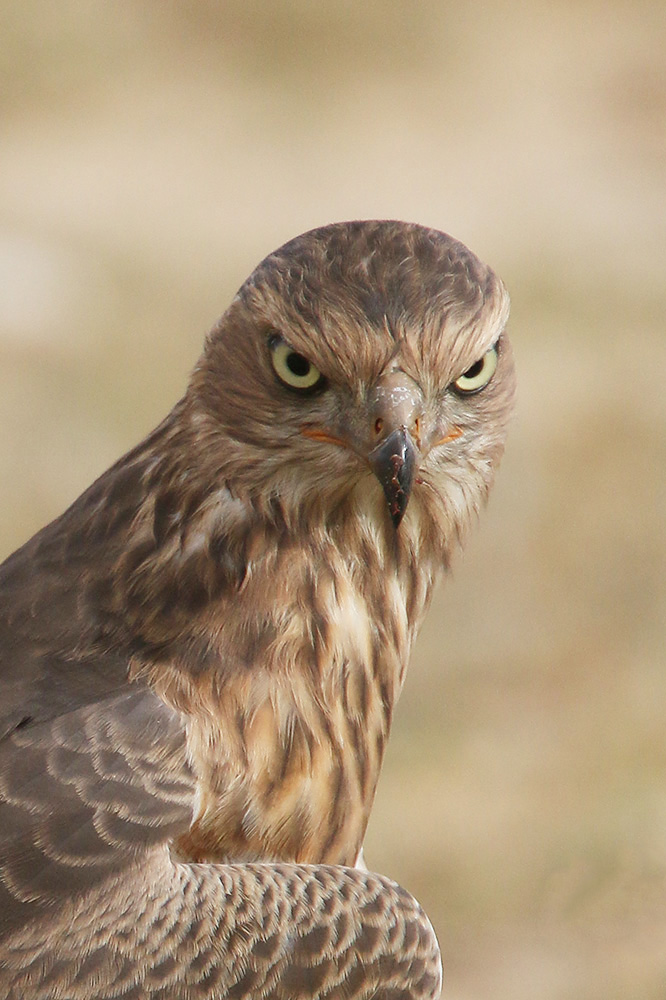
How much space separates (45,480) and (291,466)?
517 centimetres

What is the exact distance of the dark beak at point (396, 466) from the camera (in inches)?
104

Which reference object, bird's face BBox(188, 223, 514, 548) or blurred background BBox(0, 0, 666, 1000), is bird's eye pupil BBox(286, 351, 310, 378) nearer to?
bird's face BBox(188, 223, 514, 548)

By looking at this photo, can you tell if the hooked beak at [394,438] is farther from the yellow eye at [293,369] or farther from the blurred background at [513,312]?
the blurred background at [513,312]

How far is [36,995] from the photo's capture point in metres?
2.45

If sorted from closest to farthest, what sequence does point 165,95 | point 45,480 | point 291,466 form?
point 291,466 → point 45,480 → point 165,95

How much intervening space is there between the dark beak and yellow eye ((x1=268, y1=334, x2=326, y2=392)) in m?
0.20

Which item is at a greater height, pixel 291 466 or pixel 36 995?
pixel 291 466

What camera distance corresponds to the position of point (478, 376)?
289 cm

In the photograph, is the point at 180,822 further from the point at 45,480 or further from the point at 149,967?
the point at 45,480

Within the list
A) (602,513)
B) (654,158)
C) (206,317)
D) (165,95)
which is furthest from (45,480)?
(654,158)

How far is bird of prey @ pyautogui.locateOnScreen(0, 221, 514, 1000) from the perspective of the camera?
2510 millimetres

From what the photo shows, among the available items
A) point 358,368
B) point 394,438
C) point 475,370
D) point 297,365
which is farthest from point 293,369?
point 475,370

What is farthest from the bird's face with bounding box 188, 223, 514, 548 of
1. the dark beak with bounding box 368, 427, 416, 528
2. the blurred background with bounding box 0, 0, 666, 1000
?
the blurred background with bounding box 0, 0, 666, 1000

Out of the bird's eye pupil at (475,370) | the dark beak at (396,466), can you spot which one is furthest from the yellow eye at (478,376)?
the dark beak at (396,466)
